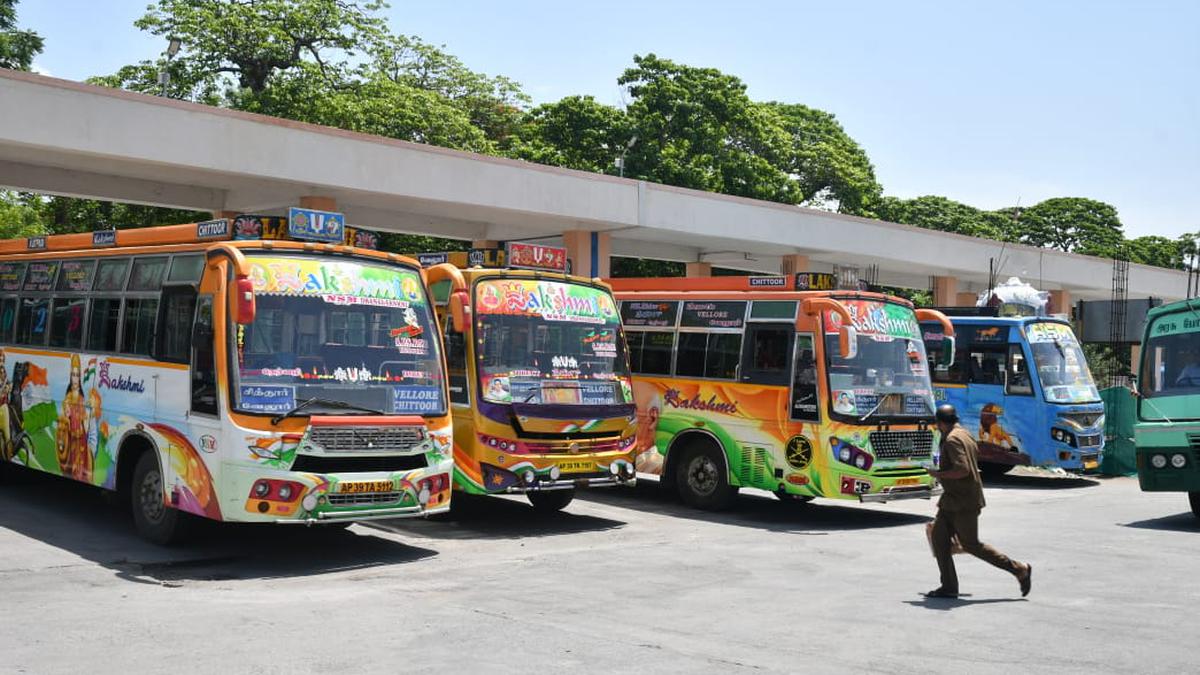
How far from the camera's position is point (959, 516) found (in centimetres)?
1027

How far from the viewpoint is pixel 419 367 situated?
39.5 ft

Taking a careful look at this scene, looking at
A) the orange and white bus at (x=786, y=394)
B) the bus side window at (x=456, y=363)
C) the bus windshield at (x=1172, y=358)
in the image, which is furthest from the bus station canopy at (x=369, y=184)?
the bus windshield at (x=1172, y=358)

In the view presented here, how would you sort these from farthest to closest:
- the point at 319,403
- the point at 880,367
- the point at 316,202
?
the point at 316,202 → the point at 880,367 → the point at 319,403

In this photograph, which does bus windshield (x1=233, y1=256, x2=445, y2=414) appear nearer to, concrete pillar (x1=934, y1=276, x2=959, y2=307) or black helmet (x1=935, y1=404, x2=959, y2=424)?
black helmet (x1=935, y1=404, x2=959, y2=424)

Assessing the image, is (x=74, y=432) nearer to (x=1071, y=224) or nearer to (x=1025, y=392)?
(x=1025, y=392)

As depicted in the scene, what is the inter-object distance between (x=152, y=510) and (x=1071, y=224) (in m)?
85.3

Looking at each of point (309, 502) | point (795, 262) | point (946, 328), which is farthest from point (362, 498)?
point (795, 262)

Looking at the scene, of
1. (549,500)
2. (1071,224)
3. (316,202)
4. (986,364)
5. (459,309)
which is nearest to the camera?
(459,309)

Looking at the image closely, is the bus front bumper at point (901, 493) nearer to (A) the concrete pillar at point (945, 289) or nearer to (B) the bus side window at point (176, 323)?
(B) the bus side window at point (176, 323)

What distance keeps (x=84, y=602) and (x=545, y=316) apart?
6.35 metres

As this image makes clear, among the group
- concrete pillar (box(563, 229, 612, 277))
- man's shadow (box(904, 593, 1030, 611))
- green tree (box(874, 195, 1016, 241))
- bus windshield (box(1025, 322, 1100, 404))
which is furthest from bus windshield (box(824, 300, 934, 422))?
green tree (box(874, 195, 1016, 241))

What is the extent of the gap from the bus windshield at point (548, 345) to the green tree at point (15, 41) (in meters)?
42.4

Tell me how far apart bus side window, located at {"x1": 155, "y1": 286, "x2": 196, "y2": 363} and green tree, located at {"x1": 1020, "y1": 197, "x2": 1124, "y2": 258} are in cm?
8265

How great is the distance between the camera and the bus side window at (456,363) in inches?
547
